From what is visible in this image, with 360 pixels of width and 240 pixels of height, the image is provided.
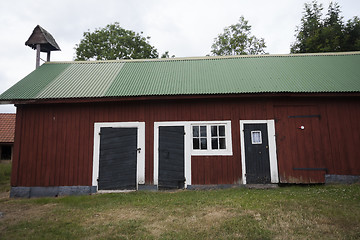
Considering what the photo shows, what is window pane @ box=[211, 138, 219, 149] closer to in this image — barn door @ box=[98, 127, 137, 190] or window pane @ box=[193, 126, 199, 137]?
window pane @ box=[193, 126, 199, 137]

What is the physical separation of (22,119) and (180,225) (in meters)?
7.01

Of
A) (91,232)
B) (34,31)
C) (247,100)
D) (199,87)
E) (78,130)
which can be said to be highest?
(34,31)

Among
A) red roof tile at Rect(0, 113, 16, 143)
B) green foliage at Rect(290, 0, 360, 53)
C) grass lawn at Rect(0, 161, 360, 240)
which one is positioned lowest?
grass lawn at Rect(0, 161, 360, 240)

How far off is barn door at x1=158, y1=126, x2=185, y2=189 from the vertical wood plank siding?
368 mm

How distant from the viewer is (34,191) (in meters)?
7.93

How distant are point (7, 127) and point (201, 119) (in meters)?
18.6

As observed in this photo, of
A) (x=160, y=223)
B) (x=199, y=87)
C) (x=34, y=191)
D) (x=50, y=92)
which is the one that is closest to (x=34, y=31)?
(x=50, y=92)

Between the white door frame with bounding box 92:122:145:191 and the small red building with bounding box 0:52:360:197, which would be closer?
the small red building with bounding box 0:52:360:197

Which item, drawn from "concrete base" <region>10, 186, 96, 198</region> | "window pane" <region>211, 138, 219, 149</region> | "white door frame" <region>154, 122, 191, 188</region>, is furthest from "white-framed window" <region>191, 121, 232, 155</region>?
"concrete base" <region>10, 186, 96, 198</region>

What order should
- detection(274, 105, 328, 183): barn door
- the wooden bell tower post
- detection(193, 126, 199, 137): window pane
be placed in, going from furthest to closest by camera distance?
the wooden bell tower post → detection(193, 126, 199, 137): window pane → detection(274, 105, 328, 183): barn door

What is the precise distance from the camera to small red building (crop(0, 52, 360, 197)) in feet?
25.4

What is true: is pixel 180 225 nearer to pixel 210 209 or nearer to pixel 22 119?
pixel 210 209

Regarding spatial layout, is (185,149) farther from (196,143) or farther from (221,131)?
(221,131)

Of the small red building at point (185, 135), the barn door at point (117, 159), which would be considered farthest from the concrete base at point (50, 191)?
the barn door at point (117, 159)
